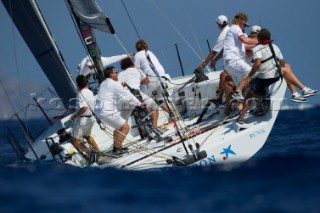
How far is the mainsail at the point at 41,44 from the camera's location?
42.5ft

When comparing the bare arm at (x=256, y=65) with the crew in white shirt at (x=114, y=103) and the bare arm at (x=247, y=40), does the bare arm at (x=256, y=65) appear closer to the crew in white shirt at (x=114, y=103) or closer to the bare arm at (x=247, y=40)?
the bare arm at (x=247, y=40)

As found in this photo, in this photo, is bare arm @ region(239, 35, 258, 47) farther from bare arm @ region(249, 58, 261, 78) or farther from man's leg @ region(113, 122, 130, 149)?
man's leg @ region(113, 122, 130, 149)

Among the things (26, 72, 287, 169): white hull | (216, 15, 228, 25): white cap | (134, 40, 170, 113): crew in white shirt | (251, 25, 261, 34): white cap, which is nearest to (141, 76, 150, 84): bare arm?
(134, 40, 170, 113): crew in white shirt

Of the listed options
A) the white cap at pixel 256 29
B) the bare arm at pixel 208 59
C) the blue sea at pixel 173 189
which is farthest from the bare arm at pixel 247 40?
the blue sea at pixel 173 189

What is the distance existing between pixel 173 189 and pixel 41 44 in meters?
7.96

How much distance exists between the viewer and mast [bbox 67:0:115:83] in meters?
10.4

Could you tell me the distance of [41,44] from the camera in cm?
1318

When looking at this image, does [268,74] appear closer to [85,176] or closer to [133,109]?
[133,109]

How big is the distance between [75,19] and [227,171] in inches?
217

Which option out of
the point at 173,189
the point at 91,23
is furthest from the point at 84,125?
the point at 173,189

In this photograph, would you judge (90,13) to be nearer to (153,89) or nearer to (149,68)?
(149,68)

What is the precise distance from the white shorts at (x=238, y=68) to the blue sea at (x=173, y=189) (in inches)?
103

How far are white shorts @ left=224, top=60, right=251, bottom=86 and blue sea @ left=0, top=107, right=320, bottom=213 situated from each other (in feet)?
8.60

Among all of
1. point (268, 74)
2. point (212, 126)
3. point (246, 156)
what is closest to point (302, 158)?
point (246, 156)
